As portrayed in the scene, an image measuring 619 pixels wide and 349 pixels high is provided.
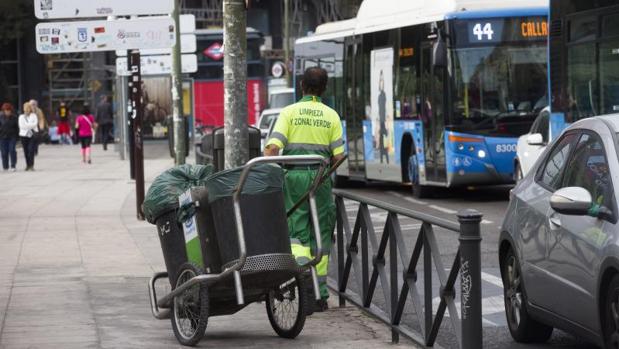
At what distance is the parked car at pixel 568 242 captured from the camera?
7574 millimetres

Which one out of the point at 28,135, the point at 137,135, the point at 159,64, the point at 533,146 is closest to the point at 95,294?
the point at 137,135

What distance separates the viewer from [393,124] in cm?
2422

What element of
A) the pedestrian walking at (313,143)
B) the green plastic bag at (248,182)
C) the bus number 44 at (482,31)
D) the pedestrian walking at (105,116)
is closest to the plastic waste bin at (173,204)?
the green plastic bag at (248,182)

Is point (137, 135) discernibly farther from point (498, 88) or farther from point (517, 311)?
point (517, 311)

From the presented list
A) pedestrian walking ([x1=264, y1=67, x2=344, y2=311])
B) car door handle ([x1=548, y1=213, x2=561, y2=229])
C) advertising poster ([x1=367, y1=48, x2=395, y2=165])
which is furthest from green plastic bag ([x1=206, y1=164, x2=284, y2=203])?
advertising poster ([x1=367, y1=48, x2=395, y2=165])

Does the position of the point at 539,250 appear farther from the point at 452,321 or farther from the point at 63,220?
the point at 63,220

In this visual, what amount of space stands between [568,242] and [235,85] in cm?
567

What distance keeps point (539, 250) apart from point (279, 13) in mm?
68193

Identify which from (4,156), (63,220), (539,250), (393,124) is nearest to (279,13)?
(4,156)

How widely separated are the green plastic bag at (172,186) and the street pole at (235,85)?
3.53m

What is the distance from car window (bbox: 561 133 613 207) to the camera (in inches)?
312

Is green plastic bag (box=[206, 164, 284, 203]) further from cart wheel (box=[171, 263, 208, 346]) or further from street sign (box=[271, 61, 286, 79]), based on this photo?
street sign (box=[271, 61, 286, 79])

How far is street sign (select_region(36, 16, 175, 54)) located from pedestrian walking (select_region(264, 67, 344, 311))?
806 cm

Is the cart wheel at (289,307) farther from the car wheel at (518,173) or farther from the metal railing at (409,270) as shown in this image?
the car wheel at (518,173)
